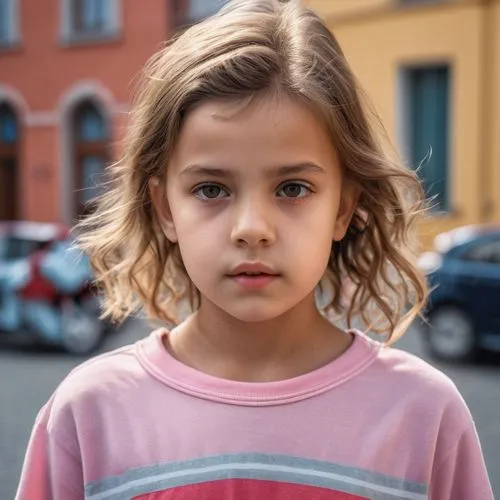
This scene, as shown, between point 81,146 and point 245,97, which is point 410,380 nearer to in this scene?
point 245,97

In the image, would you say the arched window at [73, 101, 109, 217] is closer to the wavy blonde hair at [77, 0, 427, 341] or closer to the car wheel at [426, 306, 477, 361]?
the car wheel at [426, 306, 477, 361]

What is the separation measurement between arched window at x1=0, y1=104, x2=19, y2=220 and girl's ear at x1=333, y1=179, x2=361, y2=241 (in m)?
20.6

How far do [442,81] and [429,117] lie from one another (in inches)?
23.0

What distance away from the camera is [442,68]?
1562 centimetres

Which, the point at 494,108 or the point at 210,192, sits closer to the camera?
the point at 210,192

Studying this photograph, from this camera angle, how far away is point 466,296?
29.2 ft

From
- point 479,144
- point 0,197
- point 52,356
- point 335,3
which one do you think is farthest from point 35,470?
point 0,197

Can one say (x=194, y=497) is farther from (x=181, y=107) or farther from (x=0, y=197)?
(x=0, y=197)

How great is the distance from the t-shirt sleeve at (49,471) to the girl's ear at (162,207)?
14.6 inches

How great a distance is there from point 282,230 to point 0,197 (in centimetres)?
2108

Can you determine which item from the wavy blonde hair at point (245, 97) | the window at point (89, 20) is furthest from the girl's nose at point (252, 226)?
the window at point (89, 20)

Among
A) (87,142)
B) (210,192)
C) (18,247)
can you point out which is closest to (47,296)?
(18,247)

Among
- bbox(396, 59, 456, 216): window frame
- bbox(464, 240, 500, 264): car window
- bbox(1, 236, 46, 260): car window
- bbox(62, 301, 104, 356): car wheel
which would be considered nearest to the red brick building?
bbox(396, 59, 456, 216): window frame

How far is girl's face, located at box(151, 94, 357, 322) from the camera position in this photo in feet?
4.87
